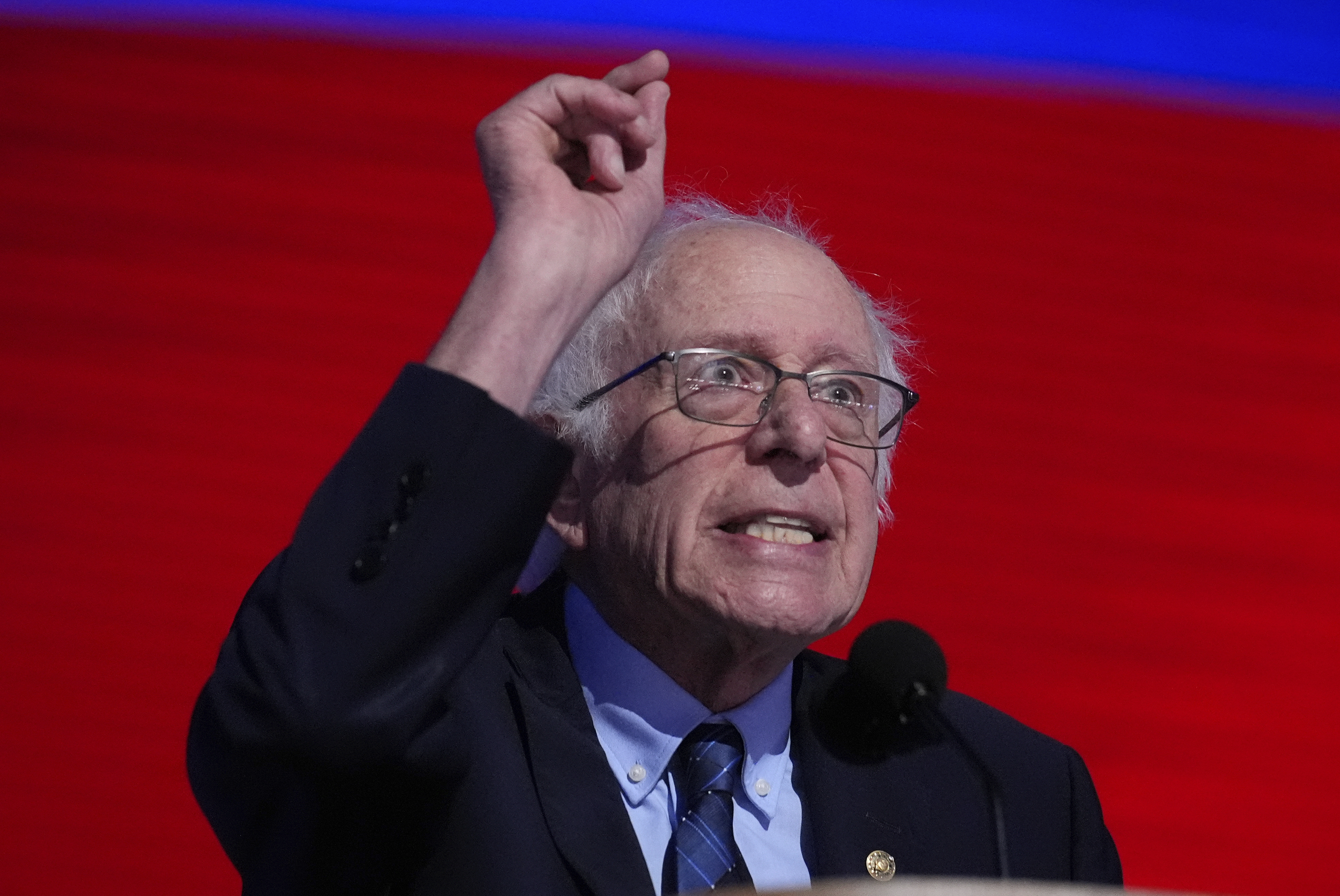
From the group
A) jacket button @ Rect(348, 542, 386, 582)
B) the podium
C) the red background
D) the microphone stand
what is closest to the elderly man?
jacket button @ Rect(348, 542, 386, 582)

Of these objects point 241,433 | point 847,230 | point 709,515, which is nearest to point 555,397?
point 709,515

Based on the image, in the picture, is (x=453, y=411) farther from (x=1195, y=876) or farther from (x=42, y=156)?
(x=1195, y=876)

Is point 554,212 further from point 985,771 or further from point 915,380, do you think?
point 915,380

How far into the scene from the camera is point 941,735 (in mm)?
1744

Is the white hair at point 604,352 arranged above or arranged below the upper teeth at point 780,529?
above

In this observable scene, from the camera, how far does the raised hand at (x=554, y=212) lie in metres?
1.19

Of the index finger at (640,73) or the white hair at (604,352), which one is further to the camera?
the white hair at (604,352)

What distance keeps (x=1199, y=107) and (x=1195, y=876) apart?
5.75ft

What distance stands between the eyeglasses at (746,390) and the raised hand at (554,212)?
27 centimetres

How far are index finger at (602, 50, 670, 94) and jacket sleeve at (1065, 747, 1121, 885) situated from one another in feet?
3.61

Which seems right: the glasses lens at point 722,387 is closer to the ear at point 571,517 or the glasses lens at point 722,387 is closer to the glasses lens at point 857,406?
the glasses lens at point 857,406

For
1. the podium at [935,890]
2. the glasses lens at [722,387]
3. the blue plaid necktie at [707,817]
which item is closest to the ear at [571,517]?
the glasses lens at [722,387]

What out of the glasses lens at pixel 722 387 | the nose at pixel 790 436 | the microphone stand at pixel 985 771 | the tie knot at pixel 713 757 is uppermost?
the glasses lens at pixel 722 387

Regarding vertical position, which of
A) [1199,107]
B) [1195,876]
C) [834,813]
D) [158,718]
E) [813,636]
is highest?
[1199,107]
